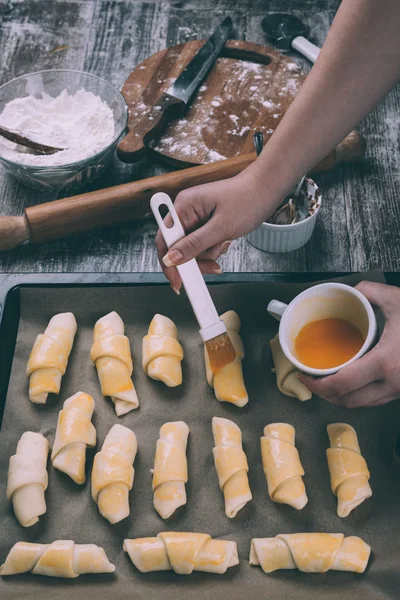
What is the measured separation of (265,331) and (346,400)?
0.37 meters

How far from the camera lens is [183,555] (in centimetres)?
137

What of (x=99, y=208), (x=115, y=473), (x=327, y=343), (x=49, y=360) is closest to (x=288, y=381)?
(x=327, y=343)

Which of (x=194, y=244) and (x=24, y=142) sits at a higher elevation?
(x=194, y=244)

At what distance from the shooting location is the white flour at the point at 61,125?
1.96 m

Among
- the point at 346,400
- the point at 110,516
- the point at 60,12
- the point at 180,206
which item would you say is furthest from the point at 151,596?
the point at 60,12

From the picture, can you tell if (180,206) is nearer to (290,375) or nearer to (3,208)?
(290,375)

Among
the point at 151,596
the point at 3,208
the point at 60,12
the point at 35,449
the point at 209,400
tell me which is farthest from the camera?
the point at 60,12

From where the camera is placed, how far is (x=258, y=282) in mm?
1743

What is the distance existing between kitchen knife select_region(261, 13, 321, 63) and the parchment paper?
103 cm

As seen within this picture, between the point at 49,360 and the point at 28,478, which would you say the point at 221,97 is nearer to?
the point at 49,360

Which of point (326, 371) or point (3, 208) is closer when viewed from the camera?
point (326, 371)

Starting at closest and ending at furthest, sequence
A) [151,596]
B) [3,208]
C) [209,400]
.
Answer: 1. [151,596]
2. [209,400]
3. [3,208]

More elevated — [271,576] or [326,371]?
[326,371]

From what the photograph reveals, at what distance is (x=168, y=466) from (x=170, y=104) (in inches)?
45.8
